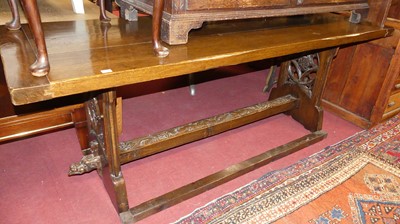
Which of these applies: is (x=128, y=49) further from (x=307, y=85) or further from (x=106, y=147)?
(x=307, y=85)

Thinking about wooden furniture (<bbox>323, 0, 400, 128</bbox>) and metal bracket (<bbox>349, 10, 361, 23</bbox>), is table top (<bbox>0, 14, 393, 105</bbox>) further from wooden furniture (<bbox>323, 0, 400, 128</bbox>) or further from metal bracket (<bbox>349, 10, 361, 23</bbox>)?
wooden furniture (<bbox>323, 0, 400, 128</bbox>)

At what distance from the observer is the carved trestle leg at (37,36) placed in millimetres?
886

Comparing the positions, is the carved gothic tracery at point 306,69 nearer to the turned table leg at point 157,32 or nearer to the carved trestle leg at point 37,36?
the turned table leg at point 157,32

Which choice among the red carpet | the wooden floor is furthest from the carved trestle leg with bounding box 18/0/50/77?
the red carpet

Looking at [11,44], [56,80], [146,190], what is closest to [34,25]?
[56,80]

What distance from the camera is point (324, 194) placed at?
6.07 ft

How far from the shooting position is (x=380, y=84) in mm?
2451

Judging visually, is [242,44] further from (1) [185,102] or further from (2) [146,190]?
(1) [185,102]

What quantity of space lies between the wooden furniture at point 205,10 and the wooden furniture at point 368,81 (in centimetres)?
91

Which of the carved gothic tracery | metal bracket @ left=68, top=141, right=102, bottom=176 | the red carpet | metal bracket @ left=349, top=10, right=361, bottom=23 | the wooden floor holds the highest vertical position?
metal bracket @ left=349, top=10, right=361, bottom=23

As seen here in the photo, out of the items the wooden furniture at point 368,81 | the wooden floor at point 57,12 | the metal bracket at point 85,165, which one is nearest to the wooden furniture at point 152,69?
the metal bracket at point 85,165

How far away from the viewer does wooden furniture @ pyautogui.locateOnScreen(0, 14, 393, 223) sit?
100cm

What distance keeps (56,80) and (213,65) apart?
598 mm

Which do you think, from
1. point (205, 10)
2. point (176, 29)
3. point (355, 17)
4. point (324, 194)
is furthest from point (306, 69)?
point (176, 29)
